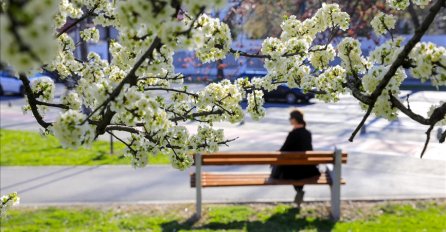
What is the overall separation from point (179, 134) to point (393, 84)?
1.48 meters

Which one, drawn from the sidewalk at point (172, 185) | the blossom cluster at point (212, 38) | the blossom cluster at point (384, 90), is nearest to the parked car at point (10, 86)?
the sidewalk at point (172, 185)

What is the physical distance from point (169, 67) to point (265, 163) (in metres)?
4.68

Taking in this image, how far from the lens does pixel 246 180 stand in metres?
7.86

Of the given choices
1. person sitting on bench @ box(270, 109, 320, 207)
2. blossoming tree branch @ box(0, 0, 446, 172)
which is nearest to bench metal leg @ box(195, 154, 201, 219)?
person sitting on bench @ box(270, 109, 320, 207)

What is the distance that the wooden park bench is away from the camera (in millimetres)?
7594

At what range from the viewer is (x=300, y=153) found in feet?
25.1

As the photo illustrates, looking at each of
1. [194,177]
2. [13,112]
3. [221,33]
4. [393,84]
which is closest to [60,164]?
[194,177]

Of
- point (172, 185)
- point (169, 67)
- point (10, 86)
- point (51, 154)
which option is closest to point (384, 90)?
point (169, 67)

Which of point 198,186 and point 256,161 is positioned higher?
point 256,161

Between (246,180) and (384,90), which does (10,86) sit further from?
(384,90)

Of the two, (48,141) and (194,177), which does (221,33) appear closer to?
(194,177)

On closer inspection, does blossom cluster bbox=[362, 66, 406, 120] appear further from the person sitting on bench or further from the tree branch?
the person sitting on bench

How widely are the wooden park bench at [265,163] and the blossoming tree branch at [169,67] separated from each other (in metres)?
3.45

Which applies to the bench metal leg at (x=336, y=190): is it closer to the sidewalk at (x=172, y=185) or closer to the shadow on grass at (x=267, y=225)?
the shadow on grass at (x=267, y=225)
